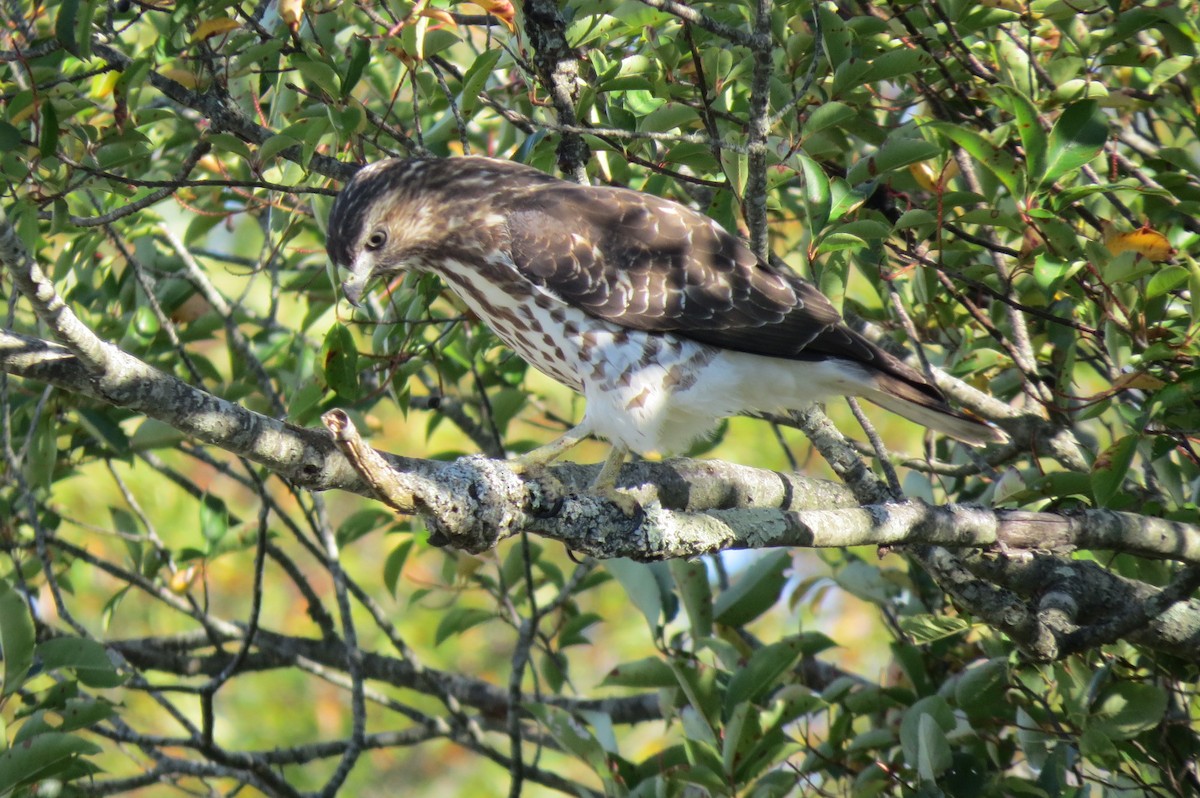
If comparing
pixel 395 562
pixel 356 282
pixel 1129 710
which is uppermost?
pixel 356 282

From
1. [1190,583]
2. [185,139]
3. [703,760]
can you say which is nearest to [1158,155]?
[1190,583]

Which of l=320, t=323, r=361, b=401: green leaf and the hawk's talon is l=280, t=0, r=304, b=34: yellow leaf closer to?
l=320, t=323, r=361, b=401: green leaf

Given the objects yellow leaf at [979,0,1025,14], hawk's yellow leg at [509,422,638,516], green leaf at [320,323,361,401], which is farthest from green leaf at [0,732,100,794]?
yellow leaf at [979,0,1025,14]

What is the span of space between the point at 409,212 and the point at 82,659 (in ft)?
5.04

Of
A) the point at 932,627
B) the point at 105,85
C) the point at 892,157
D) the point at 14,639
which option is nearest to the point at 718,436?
the point at 932,627

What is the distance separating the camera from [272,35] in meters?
3.56

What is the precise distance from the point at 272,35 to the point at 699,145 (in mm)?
1222

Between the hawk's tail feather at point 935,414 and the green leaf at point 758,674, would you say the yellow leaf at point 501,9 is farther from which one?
the green leaf at point 758,674

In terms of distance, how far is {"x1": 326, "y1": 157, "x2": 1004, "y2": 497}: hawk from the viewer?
12.1ft

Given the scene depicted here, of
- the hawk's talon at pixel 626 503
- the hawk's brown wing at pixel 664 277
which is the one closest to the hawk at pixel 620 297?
the hawk's brown wing at pixel 664 277

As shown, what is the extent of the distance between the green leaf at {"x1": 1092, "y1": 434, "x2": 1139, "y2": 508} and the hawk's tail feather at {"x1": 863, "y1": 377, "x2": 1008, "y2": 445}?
0.57 metres

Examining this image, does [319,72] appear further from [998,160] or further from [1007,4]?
[1007,4]

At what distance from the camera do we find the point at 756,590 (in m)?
3.95

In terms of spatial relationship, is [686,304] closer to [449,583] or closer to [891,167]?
[891,167]
